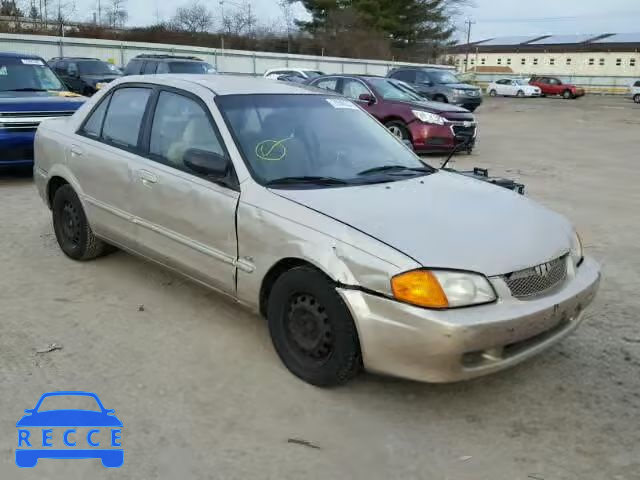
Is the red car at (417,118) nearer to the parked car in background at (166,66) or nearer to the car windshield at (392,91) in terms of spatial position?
the car windshield at (392,91)

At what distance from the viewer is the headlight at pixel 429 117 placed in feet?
41.1

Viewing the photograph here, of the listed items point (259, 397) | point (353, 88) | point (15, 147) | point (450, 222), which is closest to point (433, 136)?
point (353, 88)

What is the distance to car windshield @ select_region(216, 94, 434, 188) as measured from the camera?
3840mm

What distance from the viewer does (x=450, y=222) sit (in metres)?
3.37

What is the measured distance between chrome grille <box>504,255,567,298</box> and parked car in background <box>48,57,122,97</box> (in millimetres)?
17436

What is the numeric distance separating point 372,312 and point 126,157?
7.96 feet

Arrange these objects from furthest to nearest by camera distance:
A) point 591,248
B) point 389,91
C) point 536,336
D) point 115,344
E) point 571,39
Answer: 1. point 571,39
2. point 389,91
3. point 591,248
4. point 115,344
5. point 536,336

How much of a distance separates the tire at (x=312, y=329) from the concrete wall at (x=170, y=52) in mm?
27285

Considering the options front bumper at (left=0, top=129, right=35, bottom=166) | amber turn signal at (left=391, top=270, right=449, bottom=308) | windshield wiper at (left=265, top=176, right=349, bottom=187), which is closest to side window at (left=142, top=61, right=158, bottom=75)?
front bumper at (left=0, top=129, right=35, bottom=166)

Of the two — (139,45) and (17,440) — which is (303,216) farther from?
(139,45)

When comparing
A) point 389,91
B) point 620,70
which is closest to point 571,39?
point 620,70

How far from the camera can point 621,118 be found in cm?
2559

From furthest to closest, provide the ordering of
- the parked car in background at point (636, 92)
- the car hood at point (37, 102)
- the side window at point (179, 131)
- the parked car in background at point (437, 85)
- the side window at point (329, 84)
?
the parked car in background at point (636, 92), the parked car in background at point (437, 85), the side window at point (329, 84), the car hood at point (37, 102), the side window at point (179, 131)

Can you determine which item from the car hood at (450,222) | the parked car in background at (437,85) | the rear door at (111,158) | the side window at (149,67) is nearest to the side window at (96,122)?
the rear door at (111,158)
